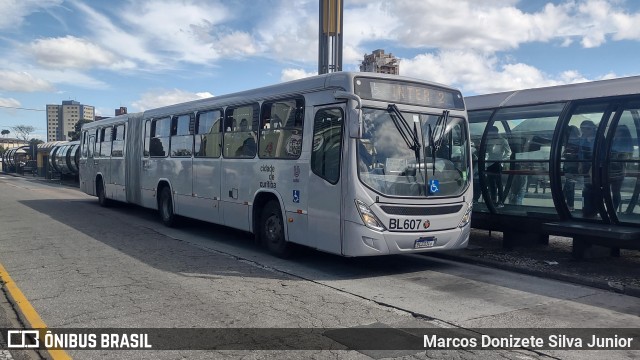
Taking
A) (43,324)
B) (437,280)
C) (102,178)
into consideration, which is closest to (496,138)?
(437,280)

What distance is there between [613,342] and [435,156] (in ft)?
12.5

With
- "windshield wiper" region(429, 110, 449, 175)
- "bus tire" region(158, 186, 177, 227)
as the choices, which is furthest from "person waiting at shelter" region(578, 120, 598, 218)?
"bus tire" region(158, 186, 177, 227)

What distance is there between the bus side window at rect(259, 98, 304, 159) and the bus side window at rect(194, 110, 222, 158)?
183 centimetres

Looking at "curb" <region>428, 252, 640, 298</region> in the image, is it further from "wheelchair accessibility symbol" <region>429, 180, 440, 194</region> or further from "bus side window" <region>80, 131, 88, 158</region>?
"bus side window" <region>80, 131, 88, 158</region>

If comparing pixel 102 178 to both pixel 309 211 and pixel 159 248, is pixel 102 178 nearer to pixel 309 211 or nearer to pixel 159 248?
pixel 159 248

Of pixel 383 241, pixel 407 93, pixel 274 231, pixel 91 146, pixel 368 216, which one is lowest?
pixel 274 231

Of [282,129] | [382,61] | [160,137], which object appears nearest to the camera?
[282,129]

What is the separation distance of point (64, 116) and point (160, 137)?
91.8 m

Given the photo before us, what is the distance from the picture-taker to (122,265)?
8.62 metres

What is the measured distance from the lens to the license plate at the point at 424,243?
26.0ft

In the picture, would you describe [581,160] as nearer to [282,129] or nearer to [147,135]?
[282,129]

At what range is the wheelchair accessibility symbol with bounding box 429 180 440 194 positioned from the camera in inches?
320

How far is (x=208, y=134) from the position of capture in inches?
460

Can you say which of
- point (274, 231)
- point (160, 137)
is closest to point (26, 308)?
point (274, 231)
